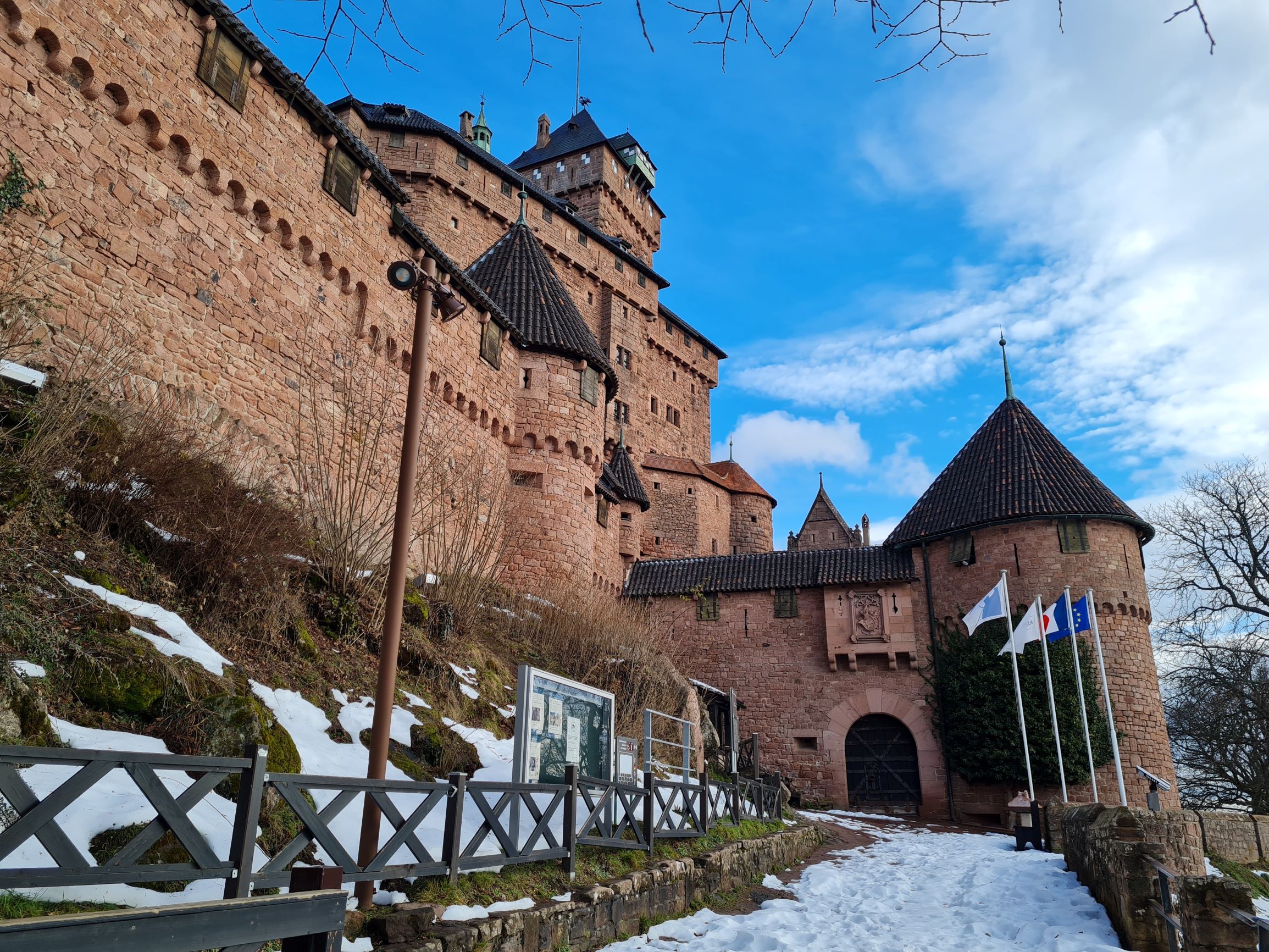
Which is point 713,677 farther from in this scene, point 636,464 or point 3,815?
point 3,815

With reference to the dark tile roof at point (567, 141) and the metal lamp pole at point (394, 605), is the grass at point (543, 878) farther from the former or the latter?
the dark tile roof at point (567, 141)

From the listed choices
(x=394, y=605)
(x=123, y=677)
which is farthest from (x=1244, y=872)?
(x=123, y=677)

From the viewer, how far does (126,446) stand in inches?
286

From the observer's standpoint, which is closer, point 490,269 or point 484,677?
point 484,677

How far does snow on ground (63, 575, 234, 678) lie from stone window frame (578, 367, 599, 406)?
1217cm

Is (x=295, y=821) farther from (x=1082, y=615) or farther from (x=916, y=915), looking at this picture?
(x=1082, y=615)

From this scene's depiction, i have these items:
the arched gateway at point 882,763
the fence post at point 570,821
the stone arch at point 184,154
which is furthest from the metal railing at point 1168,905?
the arched gateway at point 882,763

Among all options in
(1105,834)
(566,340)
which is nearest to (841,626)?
(566,340)

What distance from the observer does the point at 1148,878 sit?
20.5ft

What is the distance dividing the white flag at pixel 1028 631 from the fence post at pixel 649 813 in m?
10.9

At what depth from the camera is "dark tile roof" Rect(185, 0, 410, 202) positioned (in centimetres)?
1042

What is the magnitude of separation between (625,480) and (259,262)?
672 inches

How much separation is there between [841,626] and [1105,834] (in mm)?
13409

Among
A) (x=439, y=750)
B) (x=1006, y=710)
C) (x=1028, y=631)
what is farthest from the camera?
(x=1006, y=710)
